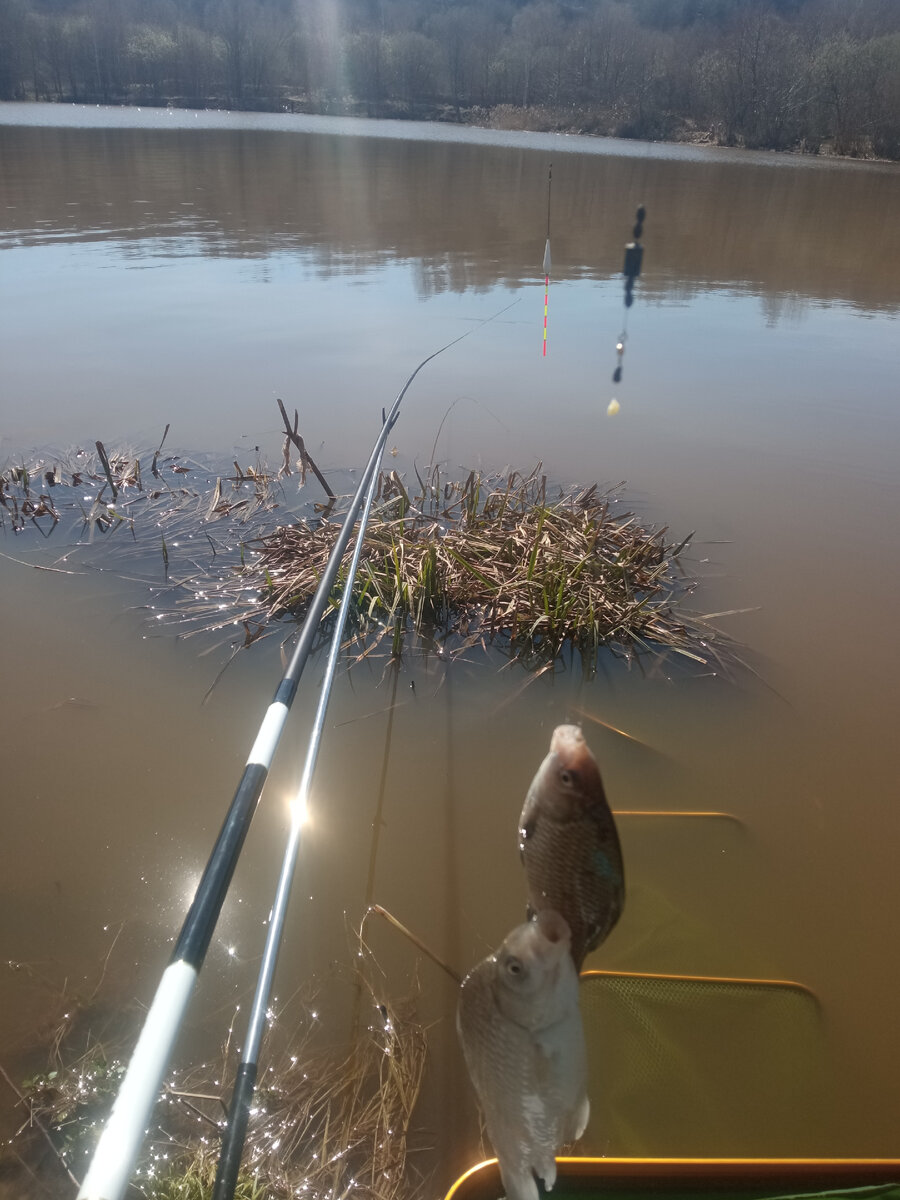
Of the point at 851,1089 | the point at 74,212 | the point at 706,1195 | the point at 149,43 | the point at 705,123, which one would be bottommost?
the point at 851,1089

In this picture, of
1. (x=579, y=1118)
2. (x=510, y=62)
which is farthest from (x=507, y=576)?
(x=510, y=62)

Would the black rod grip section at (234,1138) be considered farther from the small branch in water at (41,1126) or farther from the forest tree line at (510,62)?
the forest tree line at (510,62)

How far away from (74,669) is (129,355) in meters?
5.64

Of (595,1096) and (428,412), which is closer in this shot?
(595,1096)

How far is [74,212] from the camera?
51.6ft

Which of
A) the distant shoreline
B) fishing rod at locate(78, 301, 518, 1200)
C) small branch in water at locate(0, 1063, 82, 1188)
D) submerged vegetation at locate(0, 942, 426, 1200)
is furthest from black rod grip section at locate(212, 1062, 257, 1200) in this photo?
the distant shoreline

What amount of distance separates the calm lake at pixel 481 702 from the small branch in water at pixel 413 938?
0.08 feet

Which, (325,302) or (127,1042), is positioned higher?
(325,302)

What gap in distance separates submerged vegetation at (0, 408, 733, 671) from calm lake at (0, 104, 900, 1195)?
18cm

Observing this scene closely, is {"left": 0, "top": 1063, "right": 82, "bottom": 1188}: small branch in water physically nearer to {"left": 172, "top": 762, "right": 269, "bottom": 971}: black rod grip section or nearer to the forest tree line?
{"left": 172, "top": 762, "right": 269, "bottom": 971}: black rod grip section

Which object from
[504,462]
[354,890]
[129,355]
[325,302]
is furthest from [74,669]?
[325,302]

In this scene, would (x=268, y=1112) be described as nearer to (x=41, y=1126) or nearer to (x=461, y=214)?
(x=41, y=1126)

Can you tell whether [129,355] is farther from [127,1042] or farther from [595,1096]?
[595,1096]

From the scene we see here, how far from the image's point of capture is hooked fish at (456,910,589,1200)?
1.01 metres
